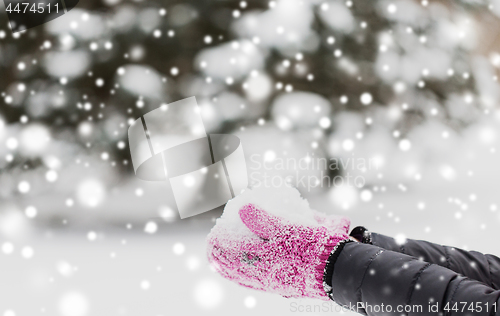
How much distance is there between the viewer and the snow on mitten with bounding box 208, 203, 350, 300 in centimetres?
45

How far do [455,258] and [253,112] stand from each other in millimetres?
729

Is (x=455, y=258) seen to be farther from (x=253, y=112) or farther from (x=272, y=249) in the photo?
(x=253, y=112)

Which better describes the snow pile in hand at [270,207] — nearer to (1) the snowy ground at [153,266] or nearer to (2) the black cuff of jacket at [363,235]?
(2) the black cuff of jacket at [363,235]

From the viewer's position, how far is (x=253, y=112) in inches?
44.7

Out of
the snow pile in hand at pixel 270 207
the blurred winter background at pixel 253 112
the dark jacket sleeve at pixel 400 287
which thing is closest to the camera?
the dark jacket sleeve at pixel 400 287

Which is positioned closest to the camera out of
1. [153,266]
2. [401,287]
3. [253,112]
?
[401,287]

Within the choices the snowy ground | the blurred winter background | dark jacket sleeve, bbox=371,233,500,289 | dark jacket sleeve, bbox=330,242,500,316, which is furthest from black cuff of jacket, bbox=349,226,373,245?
the blurred winter background

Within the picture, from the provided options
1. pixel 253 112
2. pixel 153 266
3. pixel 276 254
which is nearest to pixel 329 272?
pixel 276 254

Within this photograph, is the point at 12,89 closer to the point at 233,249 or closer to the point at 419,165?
the point at 233,249

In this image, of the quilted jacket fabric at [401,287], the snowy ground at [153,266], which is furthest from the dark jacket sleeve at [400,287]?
the snowy ground at [153,266]

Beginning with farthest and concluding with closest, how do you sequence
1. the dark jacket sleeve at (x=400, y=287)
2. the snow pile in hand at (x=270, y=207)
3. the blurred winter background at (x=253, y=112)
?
the blurred winter background at (x=253, y=112) → the snow pile in hand at (x=270, y=207) → the dark jacket sleeve at (x=400, y=287)

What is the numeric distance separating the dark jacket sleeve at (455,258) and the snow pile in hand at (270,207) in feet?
0.41

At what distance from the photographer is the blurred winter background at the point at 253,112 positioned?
0.95 meters

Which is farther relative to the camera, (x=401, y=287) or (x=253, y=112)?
(x=253, y=112)
